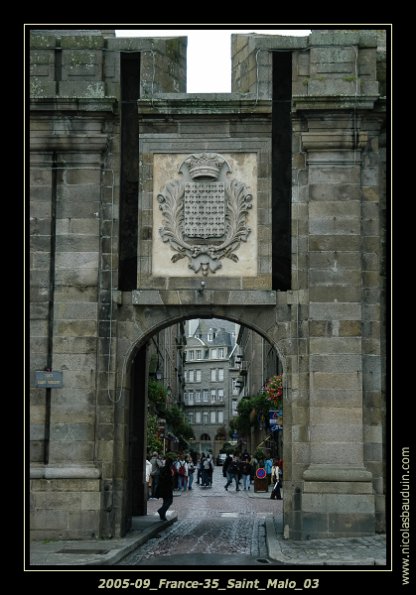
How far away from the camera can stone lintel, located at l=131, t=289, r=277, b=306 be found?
65.1 feet

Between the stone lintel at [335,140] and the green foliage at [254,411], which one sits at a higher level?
the stone lintel at [335,140]

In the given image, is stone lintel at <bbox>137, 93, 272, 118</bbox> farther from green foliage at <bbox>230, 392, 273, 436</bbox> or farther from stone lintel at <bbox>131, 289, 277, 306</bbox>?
green foliage at <bbox>230, 392, 273, 436</bbox>

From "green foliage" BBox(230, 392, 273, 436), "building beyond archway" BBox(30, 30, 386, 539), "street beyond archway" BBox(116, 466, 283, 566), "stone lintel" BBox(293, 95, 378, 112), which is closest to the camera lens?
"street beyond archway" BBox(116, 466, 283, 566)

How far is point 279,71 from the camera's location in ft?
67.2

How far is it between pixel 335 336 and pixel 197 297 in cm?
288

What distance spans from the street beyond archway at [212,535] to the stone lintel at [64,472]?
176 centimetres

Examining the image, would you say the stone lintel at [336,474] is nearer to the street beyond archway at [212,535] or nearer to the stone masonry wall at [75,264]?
the street beyond archway at [212,535]

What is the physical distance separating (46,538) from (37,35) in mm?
10234

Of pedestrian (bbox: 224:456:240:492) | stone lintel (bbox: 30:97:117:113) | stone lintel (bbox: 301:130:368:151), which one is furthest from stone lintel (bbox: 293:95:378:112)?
pedestrian (bbox: 224:456:240:492)

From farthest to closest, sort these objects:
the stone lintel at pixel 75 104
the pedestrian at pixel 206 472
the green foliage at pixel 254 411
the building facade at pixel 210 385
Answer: the building facade at pixel 210 385, the green foliage at pixel 254 411, the pedestrian at pixel 206 472, the stone lintel at pixel 75 104

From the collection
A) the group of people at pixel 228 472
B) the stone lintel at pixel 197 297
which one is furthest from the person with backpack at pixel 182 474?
the stone lintel at pixel 197 297

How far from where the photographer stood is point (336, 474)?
18.9 m

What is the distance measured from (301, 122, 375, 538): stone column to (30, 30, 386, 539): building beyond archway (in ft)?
0.11

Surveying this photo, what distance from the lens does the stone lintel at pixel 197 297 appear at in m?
19.8
